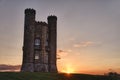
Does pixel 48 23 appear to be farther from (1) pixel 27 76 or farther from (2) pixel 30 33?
(1) pixel 27 76

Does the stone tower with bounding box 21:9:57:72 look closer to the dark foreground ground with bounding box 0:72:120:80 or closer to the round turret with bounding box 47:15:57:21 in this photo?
the round turret with bounding box 47:15:57:21

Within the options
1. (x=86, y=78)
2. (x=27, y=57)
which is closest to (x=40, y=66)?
(x=27, y=57)

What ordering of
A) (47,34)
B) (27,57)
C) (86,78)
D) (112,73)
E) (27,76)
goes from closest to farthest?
(27,76), (86,78), (112,73), (27,57), (47,34)

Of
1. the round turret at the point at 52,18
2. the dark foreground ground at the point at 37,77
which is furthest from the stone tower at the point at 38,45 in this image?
the dark foreground ground at the point at 37,77

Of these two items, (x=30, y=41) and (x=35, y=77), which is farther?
(x=30, y=41)

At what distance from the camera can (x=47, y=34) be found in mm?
72000

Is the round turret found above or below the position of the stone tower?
above

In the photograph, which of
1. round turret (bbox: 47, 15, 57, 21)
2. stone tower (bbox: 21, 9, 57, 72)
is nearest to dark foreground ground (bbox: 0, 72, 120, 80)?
stone tower (bbox: 21, 9, 57, 72)

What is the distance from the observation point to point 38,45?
69875 mm

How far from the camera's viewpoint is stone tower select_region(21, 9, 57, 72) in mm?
67938

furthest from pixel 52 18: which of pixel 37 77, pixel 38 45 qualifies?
pixel 37 77

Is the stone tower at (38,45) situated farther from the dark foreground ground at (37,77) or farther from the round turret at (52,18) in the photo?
the dark foreground ground at (37,77)

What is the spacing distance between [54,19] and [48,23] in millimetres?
2098

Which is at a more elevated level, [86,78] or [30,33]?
[30,33]
